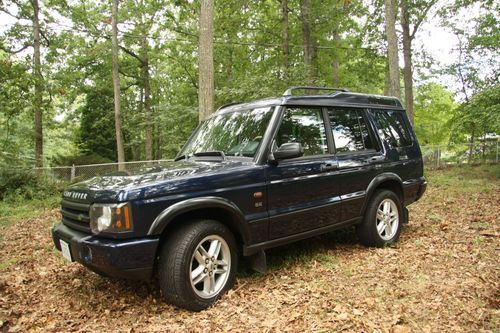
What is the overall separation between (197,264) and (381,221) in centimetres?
298

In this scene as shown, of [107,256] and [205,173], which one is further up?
[205,173]

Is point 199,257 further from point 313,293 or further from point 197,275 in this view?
point 313,293

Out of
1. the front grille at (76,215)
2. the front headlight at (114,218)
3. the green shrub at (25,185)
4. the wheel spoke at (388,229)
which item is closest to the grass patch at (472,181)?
the wheel spoke at (388,229)

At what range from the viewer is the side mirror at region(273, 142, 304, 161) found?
12.1 feet

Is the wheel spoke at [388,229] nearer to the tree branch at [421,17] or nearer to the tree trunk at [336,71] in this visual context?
the tree branch at [421,17]

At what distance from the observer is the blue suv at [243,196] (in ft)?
10.1

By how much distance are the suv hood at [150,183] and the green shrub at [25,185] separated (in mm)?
8736

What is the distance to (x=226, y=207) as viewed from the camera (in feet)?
11.3

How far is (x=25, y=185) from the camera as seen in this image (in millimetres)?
11273

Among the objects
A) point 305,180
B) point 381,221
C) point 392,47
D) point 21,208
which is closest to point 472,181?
point 392,47

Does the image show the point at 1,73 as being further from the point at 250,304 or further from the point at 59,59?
the point at 250,304

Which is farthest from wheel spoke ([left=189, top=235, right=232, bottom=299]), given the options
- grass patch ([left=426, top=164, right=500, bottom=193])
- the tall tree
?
the tall tree

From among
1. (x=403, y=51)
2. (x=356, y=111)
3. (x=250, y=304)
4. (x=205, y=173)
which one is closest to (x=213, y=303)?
(x=250, y=304)

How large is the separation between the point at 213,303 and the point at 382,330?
4.93 ft
